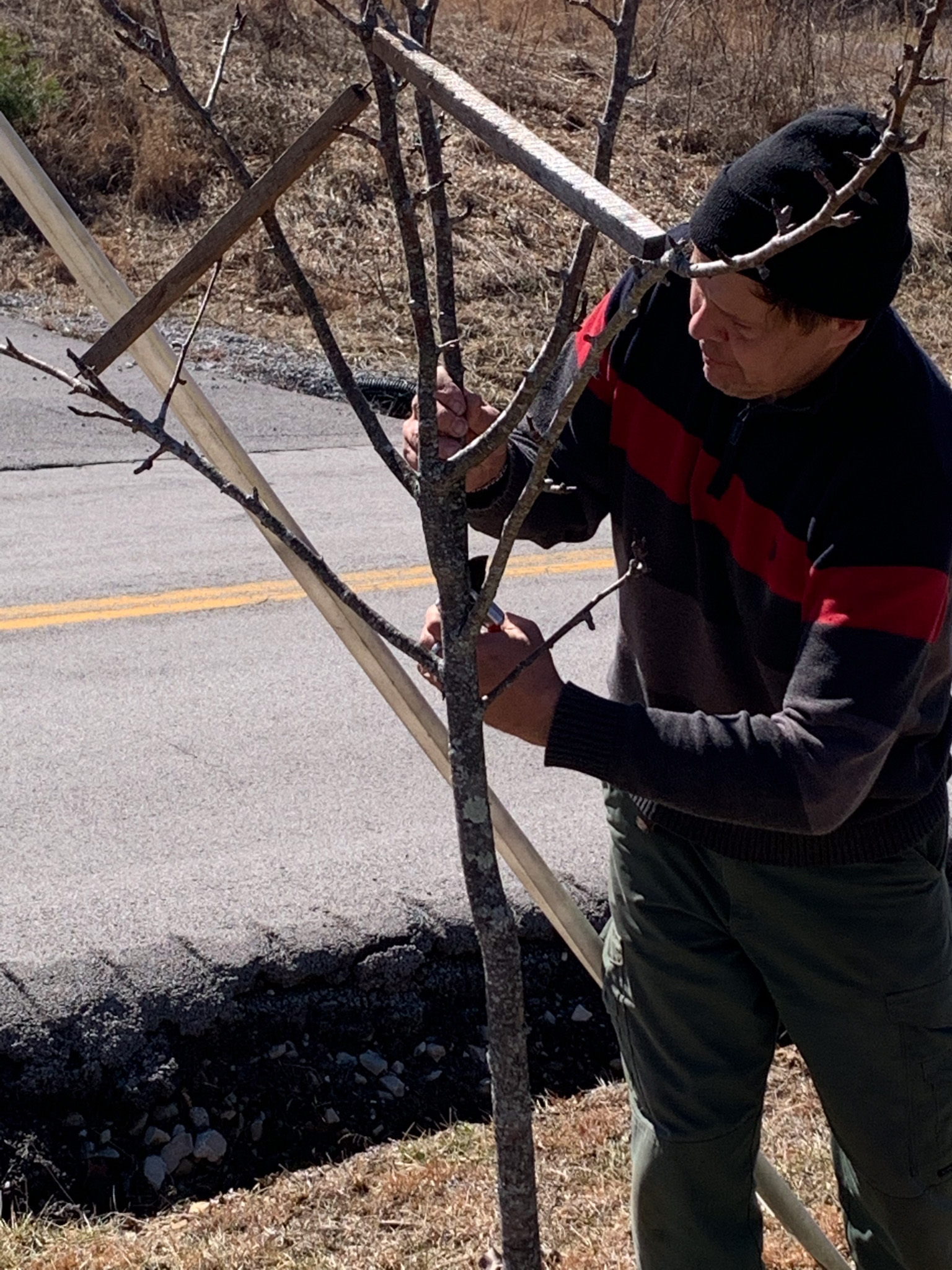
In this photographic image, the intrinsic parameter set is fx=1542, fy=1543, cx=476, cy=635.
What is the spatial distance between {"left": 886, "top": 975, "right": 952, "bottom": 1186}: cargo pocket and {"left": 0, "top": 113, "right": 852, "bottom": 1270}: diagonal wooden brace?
389 millimetres

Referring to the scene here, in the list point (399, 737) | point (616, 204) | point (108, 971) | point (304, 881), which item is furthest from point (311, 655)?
point (616, 204)

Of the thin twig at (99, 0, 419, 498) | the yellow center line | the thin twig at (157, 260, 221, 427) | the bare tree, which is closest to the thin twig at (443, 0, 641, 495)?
the bare tree

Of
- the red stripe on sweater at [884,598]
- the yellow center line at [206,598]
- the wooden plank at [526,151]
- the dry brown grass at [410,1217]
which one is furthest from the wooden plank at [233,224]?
the yellow center line at [206,598]

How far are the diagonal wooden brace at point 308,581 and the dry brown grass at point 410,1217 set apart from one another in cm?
42

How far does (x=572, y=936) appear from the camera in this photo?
2.60m

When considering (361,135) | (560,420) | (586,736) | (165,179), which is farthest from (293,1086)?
(165,179)

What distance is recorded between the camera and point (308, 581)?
222cm

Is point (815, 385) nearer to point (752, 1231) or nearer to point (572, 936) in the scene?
point (572, 936)

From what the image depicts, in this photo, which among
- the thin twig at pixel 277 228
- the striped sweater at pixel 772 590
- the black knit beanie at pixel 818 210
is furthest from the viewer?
the striped sweater at pixel 772 590

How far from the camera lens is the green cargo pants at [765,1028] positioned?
225 centimetres

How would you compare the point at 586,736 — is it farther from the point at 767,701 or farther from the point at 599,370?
the point at 599,370

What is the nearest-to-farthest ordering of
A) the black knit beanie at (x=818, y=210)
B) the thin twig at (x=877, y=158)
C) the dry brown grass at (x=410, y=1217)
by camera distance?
the thin twig at (x=877, y=158), the black knit beanie at (x=818, y=210), the dry brown grass at (x=410, y=1217)

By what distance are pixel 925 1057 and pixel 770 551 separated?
78cm

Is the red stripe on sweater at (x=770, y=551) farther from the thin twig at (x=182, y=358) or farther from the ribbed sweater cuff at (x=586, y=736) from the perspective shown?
the thin twig at (x=182, y=358)
